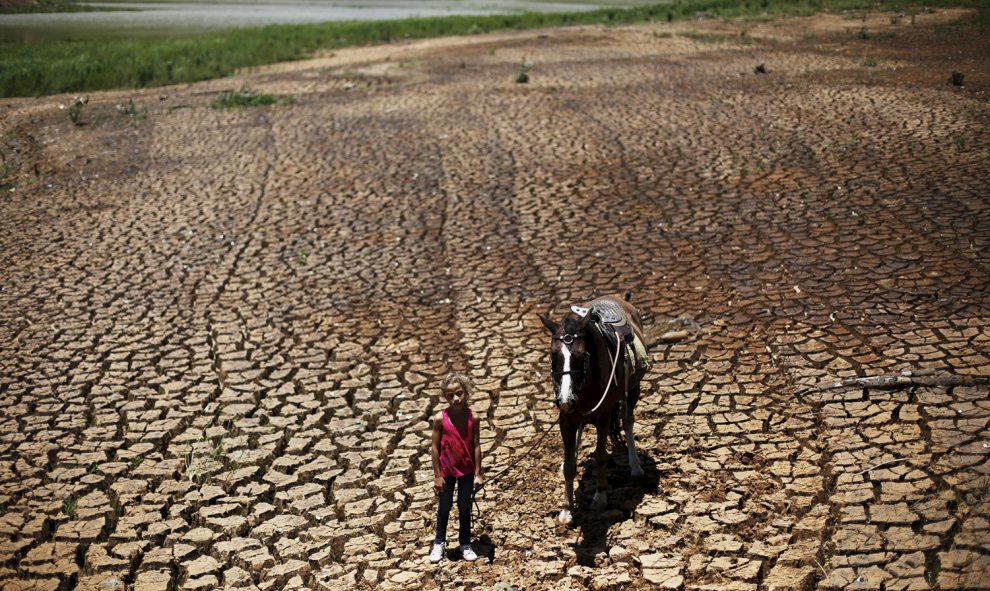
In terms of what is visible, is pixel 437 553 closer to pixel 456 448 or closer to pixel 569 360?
pixel 456 448

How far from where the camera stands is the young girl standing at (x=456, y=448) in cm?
572

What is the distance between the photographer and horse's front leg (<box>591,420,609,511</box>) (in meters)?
6.20

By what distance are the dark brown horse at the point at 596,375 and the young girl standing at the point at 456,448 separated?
604 mm

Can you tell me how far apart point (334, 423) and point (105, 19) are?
49890 millimetres

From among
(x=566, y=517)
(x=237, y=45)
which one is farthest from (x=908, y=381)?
(x=237, y=45)

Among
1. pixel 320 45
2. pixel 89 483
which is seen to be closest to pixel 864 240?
pixel 89 483

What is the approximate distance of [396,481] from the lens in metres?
7.18

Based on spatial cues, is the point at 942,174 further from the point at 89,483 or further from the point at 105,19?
the point at 105,19

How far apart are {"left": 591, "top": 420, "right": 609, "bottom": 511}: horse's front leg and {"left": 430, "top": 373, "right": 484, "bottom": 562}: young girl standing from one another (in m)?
0.92

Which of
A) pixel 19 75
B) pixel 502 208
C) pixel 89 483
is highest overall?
pixel 19 75

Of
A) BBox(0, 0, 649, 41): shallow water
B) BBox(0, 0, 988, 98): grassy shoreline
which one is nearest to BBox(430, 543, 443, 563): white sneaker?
BBox(0, 0, 988, 98): grassy shoreline

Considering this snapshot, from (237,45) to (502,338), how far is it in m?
31.9

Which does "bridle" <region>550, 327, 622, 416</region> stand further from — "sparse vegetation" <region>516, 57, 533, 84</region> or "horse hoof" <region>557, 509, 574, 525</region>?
"sparse vegetation" <region>516, 57, 533, 84</region>

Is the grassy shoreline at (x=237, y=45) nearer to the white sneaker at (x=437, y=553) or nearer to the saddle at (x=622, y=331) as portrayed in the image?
the saddle at (x=622, y=331)
